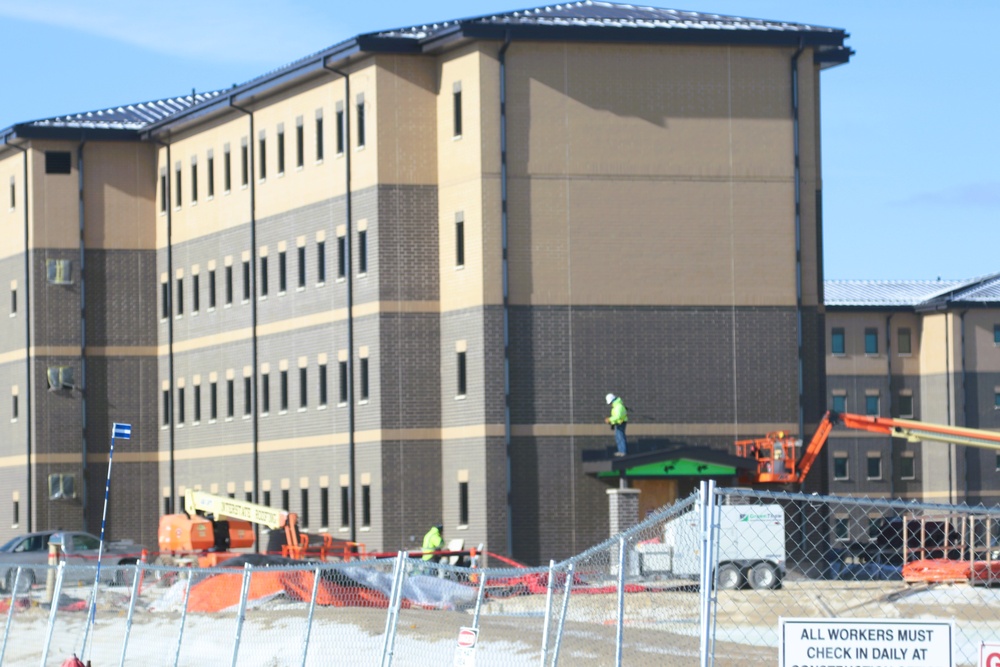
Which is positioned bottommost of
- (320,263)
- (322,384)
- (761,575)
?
(761,575)

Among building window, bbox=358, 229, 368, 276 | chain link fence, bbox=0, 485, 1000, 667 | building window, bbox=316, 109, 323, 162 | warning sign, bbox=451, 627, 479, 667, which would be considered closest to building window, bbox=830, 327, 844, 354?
building window, bbox=316, 109, 323, 162

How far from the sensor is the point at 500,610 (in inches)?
1258

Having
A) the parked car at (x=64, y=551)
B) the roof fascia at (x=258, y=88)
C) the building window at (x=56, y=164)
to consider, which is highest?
the roof fascia at (x=258, y=88)

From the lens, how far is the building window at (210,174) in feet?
192

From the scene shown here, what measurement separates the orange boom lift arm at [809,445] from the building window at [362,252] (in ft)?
35.8

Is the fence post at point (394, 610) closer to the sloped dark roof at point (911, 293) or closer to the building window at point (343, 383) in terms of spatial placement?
the building window at point (343, 383)

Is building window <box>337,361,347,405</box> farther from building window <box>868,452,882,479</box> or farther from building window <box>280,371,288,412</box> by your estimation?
building window <box>868,452,882,479</box>

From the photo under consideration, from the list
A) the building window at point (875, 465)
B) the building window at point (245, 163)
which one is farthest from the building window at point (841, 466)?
the building window at point (245, 163)

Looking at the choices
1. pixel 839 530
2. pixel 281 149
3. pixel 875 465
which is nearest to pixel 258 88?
pixel 281 149

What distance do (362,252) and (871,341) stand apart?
42.5 metres

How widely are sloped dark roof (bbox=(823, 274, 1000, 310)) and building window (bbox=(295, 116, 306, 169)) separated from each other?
A: 38550 millimetres

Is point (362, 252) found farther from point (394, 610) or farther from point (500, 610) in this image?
point (394, 610)

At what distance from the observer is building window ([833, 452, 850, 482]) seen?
8500 cm

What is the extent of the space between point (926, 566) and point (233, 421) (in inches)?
954
